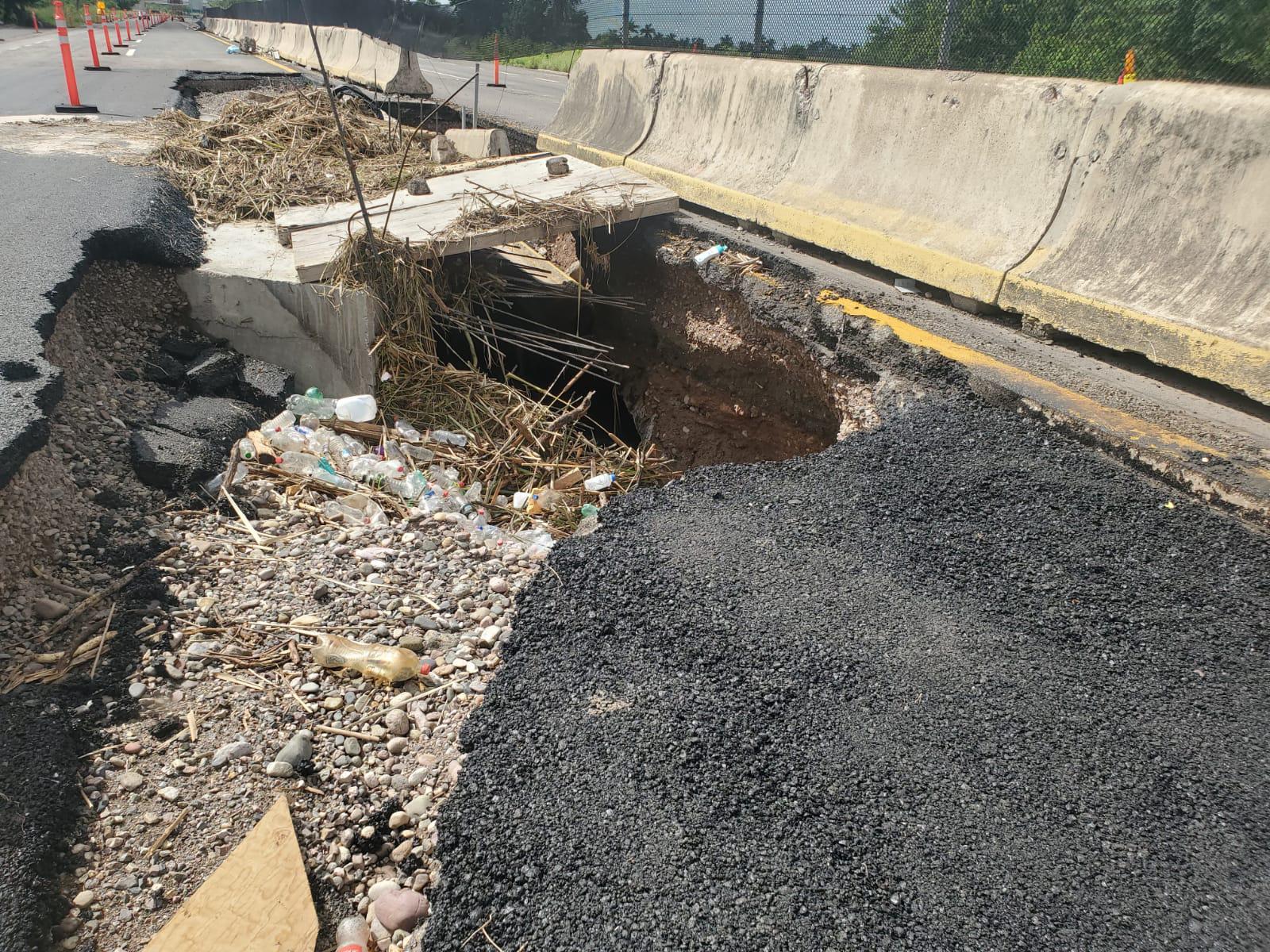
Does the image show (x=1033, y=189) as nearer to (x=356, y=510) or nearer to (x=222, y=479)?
(x=356, y=510)

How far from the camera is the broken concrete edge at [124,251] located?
126 inches

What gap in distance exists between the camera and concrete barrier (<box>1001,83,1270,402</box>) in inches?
130

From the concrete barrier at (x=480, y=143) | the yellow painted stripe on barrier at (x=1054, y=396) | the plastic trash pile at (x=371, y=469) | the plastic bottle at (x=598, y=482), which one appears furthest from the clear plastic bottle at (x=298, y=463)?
the concrete barrier at (x=480, y=143)

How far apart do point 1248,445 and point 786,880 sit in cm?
247

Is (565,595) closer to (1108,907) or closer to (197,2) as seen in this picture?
(1108,907)

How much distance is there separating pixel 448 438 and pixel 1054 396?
325cm

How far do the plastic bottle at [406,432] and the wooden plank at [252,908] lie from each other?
2.91 m

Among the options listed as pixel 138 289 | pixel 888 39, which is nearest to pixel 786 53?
pixel 888 39

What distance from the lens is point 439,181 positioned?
6.45 metres

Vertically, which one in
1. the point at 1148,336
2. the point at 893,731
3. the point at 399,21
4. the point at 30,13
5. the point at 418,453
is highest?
the point at 30,13

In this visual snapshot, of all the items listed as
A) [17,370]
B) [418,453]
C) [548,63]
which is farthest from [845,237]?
[548,63]

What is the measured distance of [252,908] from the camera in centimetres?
214

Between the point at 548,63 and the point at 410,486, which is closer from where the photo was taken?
the point at 410,486

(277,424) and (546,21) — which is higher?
(546,21)
